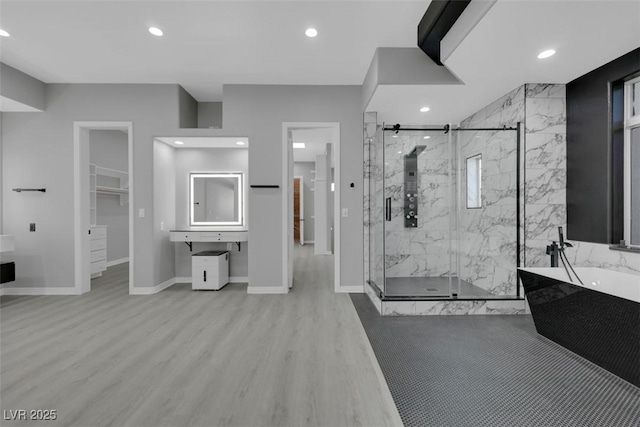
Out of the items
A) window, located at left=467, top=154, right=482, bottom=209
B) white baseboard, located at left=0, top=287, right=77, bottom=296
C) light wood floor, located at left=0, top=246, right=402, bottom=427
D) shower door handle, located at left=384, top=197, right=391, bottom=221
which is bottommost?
light wood floor, located at left=0, top=246, right=402, bottom=427

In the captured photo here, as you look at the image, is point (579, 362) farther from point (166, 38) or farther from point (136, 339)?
point (166, 38)

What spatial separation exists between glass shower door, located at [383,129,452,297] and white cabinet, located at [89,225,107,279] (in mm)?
4975

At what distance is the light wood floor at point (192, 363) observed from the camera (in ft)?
5.77

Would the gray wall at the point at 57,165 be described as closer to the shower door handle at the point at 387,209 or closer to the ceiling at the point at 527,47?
the shower door handle at the point at 387,209

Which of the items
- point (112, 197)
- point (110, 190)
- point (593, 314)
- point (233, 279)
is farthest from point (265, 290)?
Answer: point (112, 197)

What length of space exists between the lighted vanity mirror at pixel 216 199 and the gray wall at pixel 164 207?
0.32 m

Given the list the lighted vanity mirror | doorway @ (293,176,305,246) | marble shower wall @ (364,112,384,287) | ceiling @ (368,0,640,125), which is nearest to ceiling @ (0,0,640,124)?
ceiling @ (368,0,640,125)

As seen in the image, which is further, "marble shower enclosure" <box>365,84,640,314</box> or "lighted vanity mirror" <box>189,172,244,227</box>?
"lighted vanity mirror" <box>189,172,244,227</box>

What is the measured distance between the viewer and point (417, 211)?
154 inches

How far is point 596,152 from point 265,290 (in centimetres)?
414

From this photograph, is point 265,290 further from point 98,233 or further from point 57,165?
point 98,233

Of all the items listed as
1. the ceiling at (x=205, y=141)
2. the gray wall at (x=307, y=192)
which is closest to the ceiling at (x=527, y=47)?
the ceiling at (x=205, y=141)

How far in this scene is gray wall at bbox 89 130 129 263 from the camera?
6.07m

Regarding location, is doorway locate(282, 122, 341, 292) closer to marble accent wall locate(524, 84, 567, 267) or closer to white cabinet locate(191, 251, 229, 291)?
white cabinet locate(191, 251, 229, 291)
